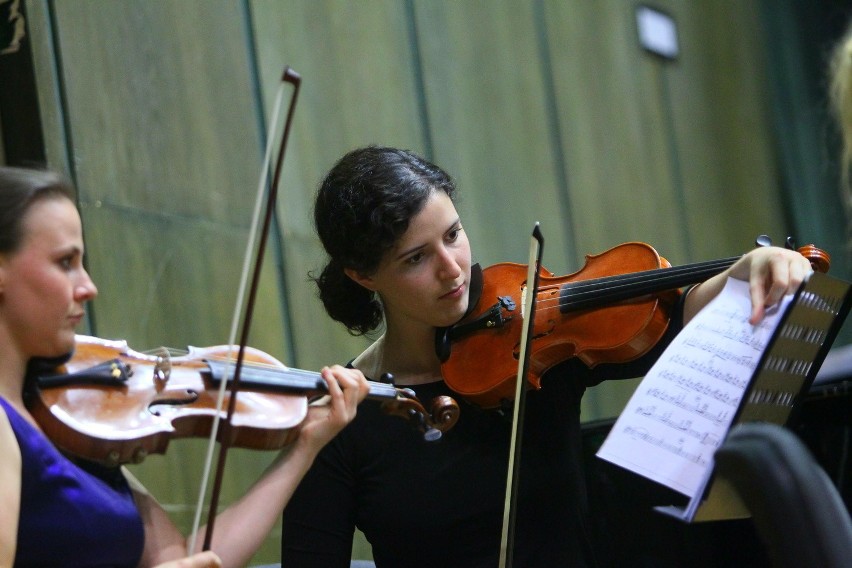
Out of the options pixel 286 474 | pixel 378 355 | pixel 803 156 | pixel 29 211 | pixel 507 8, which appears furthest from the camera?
pixel 803 156

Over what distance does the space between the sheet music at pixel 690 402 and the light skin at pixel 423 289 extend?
0.27 meters

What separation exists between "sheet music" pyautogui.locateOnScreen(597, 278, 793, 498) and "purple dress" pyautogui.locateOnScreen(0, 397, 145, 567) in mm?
658

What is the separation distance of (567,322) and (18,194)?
3.10ft

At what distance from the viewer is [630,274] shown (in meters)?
1.94

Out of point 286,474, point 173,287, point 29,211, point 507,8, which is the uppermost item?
point 507,8

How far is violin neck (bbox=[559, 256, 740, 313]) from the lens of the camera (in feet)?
6.11

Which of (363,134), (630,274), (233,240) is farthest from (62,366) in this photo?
(363,134)

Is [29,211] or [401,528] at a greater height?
[29,211]

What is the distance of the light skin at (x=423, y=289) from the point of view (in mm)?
1920

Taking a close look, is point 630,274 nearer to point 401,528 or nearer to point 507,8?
point 401,528

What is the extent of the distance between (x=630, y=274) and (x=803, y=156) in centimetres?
442

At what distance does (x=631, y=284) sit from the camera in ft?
6.31

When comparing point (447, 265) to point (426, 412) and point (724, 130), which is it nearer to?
point (426, 412)

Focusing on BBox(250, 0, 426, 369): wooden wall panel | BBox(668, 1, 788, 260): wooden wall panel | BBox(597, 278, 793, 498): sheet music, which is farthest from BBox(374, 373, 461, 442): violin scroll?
BBox(668, 1, 788, 260): wooden wall panel
